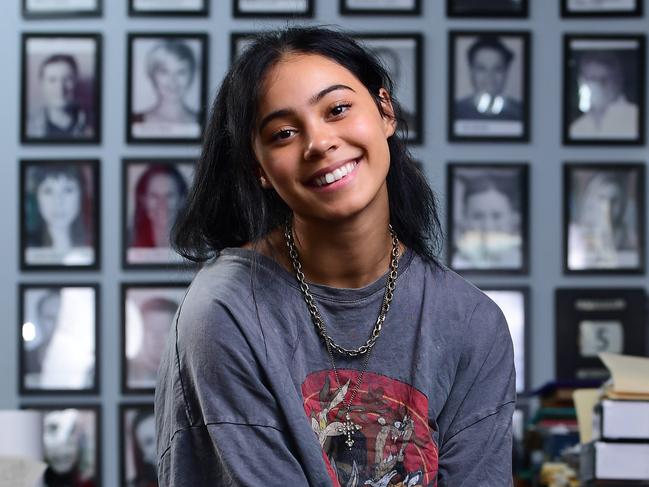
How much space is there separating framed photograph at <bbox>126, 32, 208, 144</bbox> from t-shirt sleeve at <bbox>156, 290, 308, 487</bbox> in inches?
76.0

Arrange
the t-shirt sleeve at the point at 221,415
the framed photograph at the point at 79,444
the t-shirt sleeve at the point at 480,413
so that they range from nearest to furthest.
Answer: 1. the t-shirt sleeve at the point at 221,415
2. the t-shirt sleeve at the point at 480,413
3. the framed photograph at the point at 79,444

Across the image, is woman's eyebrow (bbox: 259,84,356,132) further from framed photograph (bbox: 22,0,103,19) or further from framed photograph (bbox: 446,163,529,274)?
framed photograph (bbox: 22,0,103,19)

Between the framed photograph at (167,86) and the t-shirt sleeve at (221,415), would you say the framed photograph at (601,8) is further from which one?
the t-shirt sleeve at (221,415)

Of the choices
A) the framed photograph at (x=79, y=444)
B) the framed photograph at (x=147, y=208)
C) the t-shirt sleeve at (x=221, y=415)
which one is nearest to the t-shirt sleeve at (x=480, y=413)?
the t-shirt sleeve at (x=221, y=415)

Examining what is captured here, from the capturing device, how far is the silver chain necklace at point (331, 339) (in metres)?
1.45

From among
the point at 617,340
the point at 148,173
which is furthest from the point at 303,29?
the point at 617,340

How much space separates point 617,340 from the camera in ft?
10.9

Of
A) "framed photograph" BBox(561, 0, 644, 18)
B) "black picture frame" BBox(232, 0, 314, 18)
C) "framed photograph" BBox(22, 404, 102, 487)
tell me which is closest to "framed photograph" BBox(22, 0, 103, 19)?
"black picture frame" BBox(232, 0, 314, 18)

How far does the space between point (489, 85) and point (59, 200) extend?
1.30 m

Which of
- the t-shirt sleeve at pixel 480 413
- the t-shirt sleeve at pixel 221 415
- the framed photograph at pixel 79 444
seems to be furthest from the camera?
the framed photograph at pixel 79 444

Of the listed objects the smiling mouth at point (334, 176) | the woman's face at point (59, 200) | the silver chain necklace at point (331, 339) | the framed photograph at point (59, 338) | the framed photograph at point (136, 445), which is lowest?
the framed photograph at point (136, 445)

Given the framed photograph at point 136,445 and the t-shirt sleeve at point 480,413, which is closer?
the t-shirt sleeve at point 480,413

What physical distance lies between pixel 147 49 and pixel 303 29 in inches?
74.3

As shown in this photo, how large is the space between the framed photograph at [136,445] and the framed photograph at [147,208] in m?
0.42
